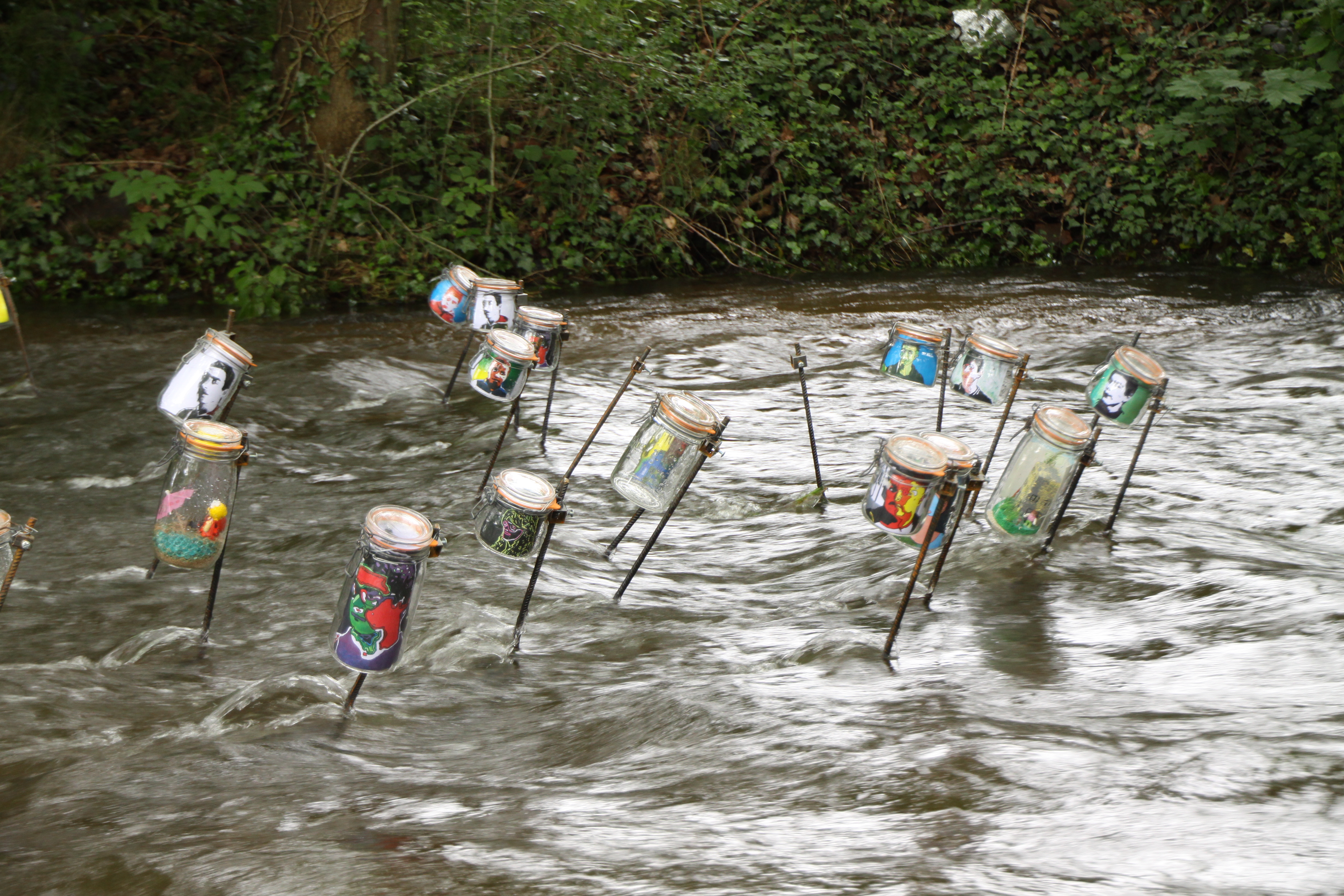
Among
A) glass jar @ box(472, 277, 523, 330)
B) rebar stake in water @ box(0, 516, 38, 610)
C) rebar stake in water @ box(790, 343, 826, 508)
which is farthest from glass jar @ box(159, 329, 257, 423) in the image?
rebar stake in water @ box(790, 343, 826, 508)

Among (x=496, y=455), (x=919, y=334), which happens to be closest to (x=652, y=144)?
(x=919, y=334)

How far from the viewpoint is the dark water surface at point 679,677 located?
8.08 feet

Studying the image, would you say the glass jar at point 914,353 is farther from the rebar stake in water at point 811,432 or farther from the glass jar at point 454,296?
the glass jar at point 454,296

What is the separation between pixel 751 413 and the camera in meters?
7.16

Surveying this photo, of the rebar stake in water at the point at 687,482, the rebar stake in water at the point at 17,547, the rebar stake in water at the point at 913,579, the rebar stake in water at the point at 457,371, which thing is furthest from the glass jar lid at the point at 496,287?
the rebar stake in water at the point at 17,547

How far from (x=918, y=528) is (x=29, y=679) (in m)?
2.74

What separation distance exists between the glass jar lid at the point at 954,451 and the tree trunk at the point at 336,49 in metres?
7.47

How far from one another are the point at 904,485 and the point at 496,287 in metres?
3.45

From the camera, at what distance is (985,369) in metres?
5.38

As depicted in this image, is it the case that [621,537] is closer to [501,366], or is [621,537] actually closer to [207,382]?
[501,366]

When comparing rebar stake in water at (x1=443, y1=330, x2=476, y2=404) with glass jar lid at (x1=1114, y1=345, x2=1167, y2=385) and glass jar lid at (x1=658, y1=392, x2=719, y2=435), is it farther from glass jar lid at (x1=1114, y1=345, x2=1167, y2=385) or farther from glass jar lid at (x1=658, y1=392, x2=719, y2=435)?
glass jar lid at (x1=1114, y1=345, x2=1167, y2=385)

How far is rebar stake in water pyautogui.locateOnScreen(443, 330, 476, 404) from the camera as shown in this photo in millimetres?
6488

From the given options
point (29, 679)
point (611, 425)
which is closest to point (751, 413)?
point (611, 425)

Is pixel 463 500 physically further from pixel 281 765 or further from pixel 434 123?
pixel 434 123
